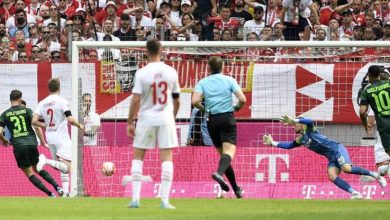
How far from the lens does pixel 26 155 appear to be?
75.8 ft

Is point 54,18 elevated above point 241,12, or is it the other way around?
point 241,12

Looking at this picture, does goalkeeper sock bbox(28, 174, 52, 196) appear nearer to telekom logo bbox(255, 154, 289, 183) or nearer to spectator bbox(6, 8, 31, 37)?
telekom logo bbox(255, 154, 289, 183)

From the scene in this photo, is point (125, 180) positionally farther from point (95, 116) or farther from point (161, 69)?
point (161, 69)

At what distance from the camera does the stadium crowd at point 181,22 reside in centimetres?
2706

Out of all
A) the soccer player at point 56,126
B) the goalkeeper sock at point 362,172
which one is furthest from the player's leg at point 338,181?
the soccer player at point 56,126

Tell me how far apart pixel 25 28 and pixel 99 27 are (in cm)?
204

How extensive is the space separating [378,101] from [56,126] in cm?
637

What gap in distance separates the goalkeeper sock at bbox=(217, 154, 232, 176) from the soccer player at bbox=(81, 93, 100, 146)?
6.08m

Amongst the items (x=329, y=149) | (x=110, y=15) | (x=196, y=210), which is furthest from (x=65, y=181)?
(x=196, y=210)

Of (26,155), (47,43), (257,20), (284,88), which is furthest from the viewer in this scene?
(257,20)

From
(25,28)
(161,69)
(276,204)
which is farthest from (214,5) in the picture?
(161,69)

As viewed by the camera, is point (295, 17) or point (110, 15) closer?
point (295, 17)

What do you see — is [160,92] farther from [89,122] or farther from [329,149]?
[89,122]

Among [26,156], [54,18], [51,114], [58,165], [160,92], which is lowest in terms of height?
[58,165]
